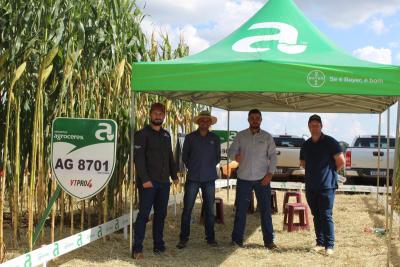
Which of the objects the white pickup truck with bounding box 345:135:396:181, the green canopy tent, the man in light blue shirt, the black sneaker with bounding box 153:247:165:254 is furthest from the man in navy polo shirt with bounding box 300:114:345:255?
the white pickup truck with bounding box 345:135:396:181

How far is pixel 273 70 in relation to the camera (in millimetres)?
5535

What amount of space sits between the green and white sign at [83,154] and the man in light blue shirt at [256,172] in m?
1.83

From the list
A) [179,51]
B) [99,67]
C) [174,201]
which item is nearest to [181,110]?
[179,51]

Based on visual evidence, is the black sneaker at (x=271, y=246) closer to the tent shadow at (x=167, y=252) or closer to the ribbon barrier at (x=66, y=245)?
the tent shadow at (x=167, y=252)

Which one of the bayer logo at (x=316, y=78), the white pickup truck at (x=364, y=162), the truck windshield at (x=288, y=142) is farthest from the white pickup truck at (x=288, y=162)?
the bayer logo at (x=316, y=78)

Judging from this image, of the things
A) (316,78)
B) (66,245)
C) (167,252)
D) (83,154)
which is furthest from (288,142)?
(66,245)

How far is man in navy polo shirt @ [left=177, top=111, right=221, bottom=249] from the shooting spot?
6500 mm

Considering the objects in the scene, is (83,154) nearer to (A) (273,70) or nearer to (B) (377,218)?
(A) (273,70)

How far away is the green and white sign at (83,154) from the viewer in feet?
17.7

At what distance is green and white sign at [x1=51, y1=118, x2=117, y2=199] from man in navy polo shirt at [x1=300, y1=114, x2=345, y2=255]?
2388mm

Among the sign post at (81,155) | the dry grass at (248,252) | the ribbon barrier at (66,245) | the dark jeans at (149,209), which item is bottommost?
the dry grass at (248,252)

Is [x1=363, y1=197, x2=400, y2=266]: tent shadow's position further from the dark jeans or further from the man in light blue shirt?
the dark jeans

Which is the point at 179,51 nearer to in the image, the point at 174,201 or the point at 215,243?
the point at 174,201

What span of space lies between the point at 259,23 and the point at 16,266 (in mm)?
4177
